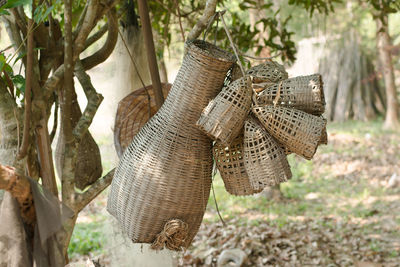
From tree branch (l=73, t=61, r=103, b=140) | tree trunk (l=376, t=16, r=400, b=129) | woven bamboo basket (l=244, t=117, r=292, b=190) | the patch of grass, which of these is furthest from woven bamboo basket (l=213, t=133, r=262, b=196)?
tree trunk (l=376, t=16, r=400, b=129)

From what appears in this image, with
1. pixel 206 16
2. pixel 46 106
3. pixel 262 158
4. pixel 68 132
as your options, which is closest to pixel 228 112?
pixel 262 158

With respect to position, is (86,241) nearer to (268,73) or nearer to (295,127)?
(268,73)

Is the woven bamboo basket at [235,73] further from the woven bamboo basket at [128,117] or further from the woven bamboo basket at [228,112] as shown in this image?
the woven bamboo basket at [128,117]

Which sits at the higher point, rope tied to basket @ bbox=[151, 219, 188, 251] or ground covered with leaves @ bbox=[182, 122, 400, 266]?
rope tied to basket @ bbox=[151, 219, 188, 251]

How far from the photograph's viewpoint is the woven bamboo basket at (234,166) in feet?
5.35

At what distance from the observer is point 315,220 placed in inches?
197

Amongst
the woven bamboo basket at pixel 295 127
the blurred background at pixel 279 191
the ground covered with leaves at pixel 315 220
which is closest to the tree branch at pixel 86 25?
the blurred background at pixel 279 191

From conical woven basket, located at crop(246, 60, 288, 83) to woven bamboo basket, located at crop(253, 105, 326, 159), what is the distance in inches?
5.8

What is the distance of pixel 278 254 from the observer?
3.94 meters

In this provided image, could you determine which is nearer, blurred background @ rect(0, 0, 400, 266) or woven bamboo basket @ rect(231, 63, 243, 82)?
woven bamboo basket @ rect(231, 63, 243, 82)

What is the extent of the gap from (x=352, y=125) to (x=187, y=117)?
904 cm

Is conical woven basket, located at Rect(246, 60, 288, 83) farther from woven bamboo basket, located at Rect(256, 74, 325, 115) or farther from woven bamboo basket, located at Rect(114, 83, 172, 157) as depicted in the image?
woven bamboo basket, located at Rect(114, 83, 172, 157)

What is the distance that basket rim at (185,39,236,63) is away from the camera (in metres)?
1.62

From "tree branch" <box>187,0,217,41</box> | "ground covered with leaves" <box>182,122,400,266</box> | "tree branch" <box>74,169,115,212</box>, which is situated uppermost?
"tree branch" <box>187,0,217,41</box>
